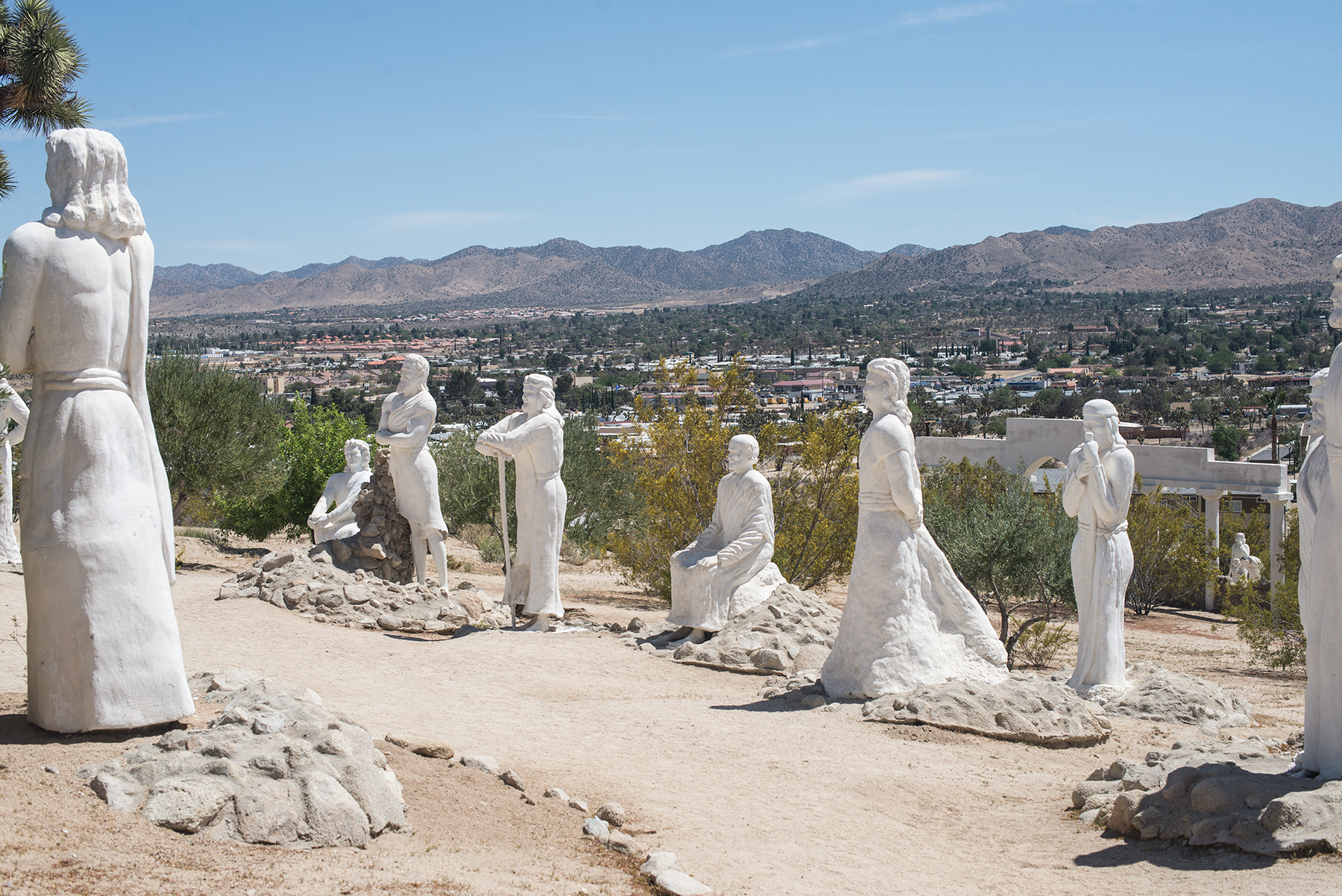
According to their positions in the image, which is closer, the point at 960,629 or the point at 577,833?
the point at 577,833

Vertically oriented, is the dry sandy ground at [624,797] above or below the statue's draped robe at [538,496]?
below

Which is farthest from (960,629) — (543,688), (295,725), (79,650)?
(79,650)

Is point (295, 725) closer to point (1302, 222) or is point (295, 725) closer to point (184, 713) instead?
point (184, 713)

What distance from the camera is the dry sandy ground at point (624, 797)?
4.38 metres

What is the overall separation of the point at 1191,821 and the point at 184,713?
16.1 ft

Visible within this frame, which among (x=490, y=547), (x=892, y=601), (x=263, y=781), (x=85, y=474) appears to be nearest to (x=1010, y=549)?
(x=892, y=601)

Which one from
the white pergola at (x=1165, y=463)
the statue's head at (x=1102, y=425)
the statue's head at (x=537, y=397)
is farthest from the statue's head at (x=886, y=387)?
the white pergola at (x=1165, y=463)

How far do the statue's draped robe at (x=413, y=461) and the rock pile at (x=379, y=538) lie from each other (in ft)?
1.77

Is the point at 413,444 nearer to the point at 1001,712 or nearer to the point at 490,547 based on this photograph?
the point at 1001,712

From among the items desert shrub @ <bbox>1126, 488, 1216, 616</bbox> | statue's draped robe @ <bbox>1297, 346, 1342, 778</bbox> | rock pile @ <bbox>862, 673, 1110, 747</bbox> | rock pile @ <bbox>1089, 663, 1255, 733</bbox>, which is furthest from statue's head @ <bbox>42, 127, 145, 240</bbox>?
desert shrub @ <bbox>1126, 488, 1216, 616</bbox>

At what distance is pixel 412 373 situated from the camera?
12.9 meters

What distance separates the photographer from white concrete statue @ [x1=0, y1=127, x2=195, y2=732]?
5.13 m

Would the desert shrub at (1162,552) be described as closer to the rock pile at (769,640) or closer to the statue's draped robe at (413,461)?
the rock pile at (769,640)

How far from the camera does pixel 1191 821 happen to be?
212 inches
